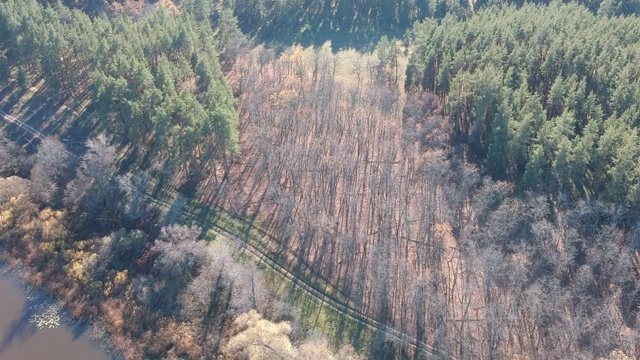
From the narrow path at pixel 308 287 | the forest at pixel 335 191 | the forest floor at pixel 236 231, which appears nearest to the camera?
the narrow path at pixel 308 287

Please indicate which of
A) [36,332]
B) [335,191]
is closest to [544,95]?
[335,191]

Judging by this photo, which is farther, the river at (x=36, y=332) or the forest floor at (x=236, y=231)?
the forest floor at (x=236, y=231)

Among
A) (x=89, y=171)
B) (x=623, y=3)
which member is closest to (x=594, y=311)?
(x=89, y=171)

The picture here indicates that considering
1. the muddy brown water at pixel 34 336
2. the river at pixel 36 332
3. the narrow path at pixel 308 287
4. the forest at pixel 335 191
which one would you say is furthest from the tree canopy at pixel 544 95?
the river at pixel 36 332

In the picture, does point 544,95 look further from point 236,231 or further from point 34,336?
point 34,336

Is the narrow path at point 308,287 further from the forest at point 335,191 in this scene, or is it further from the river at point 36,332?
the river at point 36,332

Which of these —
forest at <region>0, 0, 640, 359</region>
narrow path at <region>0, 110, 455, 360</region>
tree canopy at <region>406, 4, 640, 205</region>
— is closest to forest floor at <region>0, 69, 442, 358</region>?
narrow path at <region>0, 110, 455, 360</region>

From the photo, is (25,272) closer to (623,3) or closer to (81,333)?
(81,333)

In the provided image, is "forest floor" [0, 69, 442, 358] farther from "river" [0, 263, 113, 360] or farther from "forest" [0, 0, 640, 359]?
"river" [0, 263, 113, 360]
